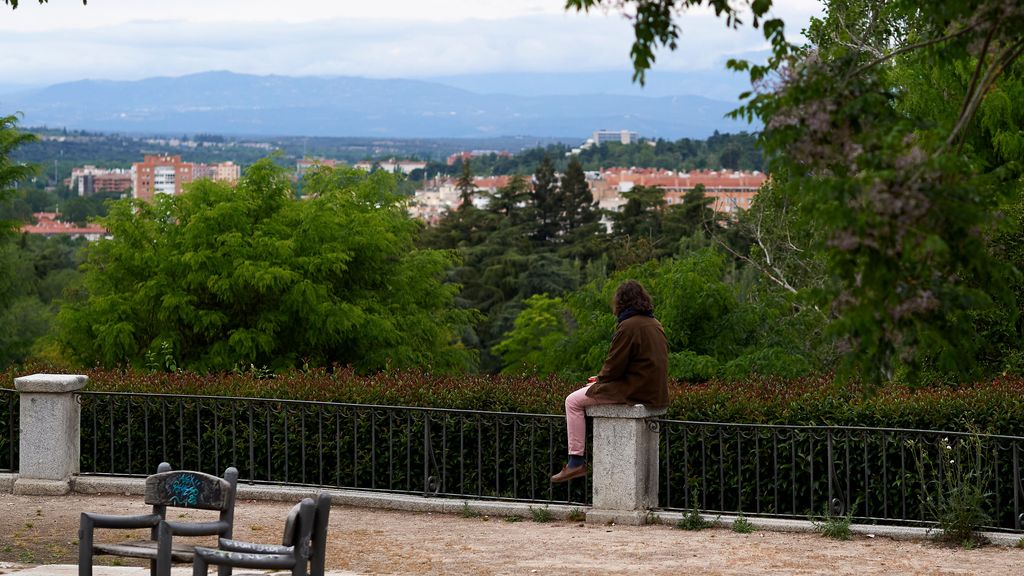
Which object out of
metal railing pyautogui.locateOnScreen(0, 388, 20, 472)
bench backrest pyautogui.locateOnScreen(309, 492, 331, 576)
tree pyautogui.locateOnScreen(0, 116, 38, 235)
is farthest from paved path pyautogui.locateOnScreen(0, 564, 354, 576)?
tree pyautogui.locateOnScreen(0, 116, 38, 235)

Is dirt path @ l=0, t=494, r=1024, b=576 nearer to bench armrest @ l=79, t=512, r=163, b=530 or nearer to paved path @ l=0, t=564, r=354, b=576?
paved path @ l=0, t=564, r=354, b=576

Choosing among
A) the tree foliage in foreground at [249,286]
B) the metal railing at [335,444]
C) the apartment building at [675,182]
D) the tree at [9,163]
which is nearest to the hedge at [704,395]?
the metal railing at [335,444]

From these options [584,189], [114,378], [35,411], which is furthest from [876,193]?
[584,189]

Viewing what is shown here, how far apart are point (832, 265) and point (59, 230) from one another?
157 m

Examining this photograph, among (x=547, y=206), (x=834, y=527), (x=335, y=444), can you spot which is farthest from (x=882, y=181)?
(x=547, y=206)

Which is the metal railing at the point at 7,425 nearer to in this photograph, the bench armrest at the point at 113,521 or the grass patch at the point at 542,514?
the grass patch at the point at 542,514

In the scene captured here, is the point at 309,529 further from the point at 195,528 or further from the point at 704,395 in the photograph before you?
the point at 704,395

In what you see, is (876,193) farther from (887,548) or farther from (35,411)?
(35,411)

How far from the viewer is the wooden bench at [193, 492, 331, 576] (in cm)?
646

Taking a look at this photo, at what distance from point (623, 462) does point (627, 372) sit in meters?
0.71

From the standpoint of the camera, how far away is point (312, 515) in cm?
650

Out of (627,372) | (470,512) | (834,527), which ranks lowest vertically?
(470,512)

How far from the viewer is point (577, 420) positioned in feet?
35.1

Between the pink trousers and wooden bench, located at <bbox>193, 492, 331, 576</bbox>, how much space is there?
4190 millimetres
